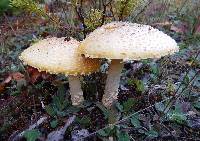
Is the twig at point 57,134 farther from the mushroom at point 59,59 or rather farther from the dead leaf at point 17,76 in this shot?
the dead leaf at point 17,76

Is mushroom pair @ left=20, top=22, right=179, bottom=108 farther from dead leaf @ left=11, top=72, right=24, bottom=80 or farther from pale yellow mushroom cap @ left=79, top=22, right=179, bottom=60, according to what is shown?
dead leaf @ left=11, top=72, right=24, bottom=80

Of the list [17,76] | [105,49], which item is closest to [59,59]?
[105,49]

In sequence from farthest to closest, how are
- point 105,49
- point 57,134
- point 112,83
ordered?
point 112,83 → point 57,134 → point 105,49

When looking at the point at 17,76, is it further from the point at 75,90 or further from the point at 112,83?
the point at 112,83

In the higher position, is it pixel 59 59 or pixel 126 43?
pixel 126 43

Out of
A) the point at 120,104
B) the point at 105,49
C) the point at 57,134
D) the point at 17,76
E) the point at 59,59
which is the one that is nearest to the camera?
the point at 105,49

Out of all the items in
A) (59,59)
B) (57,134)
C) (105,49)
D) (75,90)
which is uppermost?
(105,49)

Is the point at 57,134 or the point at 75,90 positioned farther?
the point at 75,90

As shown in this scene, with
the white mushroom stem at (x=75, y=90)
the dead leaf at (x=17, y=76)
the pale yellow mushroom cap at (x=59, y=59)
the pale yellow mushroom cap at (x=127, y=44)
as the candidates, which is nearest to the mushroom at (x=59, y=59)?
the pale yellow mushroom cap at (x=59, y=59)
